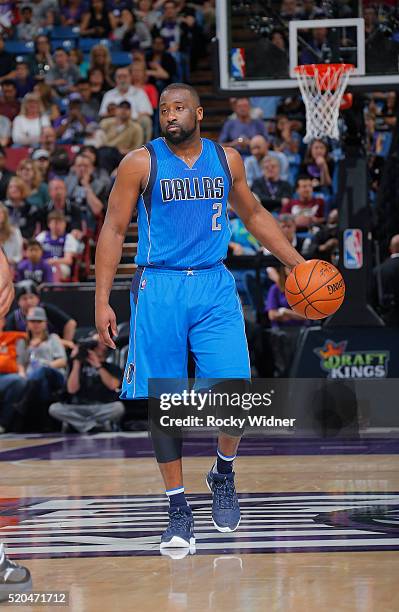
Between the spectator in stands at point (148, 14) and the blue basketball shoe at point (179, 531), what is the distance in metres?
13.5

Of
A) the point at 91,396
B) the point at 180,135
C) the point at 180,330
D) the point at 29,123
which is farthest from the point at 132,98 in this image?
the point at 180,330

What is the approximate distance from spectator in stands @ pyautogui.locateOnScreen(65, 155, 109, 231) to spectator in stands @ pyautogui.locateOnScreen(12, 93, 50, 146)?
69.0 inches

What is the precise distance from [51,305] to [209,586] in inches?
343

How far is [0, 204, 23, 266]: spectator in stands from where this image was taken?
14.4 meters

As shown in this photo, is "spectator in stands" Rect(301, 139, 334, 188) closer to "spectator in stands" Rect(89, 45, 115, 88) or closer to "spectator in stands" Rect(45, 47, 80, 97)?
"spectator in stands" Rect(89, 45, 115, 88)

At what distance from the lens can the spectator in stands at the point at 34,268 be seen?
1412 centimetres

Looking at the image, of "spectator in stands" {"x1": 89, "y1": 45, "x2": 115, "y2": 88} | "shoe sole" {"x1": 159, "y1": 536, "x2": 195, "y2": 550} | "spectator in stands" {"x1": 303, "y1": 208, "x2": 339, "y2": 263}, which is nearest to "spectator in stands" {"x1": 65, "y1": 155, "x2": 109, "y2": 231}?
"spectator in stands" {"x1": 89, "y1": 45, "x2": 115, "y2": 88}

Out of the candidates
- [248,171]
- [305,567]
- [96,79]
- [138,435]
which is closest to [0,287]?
[305,567]

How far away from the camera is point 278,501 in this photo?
7207mm

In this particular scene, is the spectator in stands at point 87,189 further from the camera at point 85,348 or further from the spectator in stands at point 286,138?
the camera at point 85,348

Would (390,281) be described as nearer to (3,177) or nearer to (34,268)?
(34,268)

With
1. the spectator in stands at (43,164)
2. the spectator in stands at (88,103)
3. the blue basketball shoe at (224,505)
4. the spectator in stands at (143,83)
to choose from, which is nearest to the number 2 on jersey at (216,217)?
the blue basketball shoe at (224,505)

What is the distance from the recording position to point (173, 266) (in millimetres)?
5992

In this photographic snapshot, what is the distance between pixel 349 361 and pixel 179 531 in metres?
6.48
